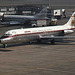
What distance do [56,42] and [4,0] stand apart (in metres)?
117

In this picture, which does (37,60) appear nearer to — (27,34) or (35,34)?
(27,34)

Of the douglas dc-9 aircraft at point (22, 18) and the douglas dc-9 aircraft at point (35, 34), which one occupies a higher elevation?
the douglas dc-9 aircraft at point (22, 18)

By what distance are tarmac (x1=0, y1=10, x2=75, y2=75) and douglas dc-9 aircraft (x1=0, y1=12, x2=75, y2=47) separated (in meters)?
1.77

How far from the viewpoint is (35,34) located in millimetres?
48406

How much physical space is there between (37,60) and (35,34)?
563 inches

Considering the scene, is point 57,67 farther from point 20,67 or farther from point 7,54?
point 7,54

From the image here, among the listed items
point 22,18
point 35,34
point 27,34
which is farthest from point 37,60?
point 22,18

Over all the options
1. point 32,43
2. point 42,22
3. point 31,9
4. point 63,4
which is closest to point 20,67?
point 32,43

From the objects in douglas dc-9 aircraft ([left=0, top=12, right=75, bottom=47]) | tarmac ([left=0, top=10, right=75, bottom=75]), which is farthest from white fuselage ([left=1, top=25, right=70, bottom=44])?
tarmac ([left=0, top=10, right=75, bottom=75])

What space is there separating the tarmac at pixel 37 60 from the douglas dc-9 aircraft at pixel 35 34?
177cm

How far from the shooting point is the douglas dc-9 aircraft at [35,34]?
44.5 meters

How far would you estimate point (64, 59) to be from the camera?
35.0 metres

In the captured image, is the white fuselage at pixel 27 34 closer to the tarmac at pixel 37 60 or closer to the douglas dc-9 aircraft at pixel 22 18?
the tarmac at pixel 37 60

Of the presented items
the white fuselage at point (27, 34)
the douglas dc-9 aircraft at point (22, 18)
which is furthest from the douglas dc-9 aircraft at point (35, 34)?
the douglas dc-9 aircraft at point (22, 18)
